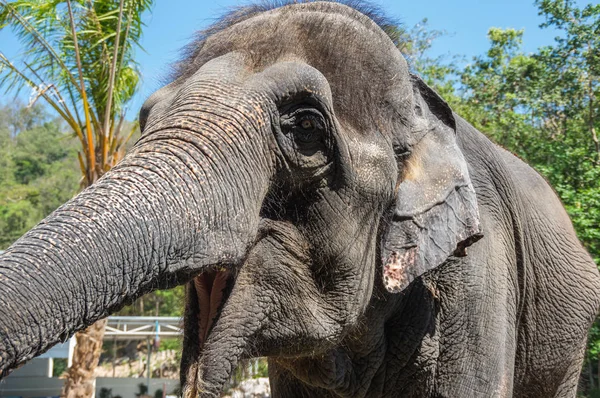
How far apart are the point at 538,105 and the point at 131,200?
12490 mm

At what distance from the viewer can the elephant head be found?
5.91 ft

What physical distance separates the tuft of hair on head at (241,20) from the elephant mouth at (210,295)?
31.7 inches

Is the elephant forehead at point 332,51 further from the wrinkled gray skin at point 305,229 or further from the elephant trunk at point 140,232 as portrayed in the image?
the elephant trunk at point 140,232

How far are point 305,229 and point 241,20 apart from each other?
903 mm

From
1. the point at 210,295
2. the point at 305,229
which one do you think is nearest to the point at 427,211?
the point at 305,229

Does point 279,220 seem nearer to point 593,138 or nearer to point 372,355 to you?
point 372,355

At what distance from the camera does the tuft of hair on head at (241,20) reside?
2928mm

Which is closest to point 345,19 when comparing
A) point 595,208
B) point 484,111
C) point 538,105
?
point 595,208

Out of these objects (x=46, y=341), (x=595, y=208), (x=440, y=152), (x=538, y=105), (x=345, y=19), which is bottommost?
(x=46, y=341)

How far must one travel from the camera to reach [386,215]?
9.02 ft

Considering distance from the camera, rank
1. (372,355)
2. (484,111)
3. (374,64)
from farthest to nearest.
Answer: (484,111) → (372,355) → (374,64)

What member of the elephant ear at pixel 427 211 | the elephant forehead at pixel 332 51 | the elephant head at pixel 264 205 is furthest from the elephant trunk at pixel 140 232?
the elephant ear at pixel 427 211

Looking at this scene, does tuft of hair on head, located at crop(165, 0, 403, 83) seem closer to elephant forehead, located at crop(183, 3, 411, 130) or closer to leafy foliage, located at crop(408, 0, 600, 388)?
elephant forehead, located at crop(183, 3, 411, 130)

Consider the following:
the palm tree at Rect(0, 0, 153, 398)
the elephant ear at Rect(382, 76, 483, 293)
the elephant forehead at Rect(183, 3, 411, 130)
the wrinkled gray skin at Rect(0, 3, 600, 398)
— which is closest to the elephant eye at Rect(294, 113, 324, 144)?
the wrinkled gray skin at Rect(0, 3, 600, 398)
